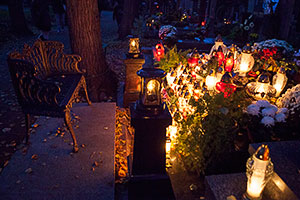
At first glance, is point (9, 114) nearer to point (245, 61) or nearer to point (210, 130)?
point (210, 130)

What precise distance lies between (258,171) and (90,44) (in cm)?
467

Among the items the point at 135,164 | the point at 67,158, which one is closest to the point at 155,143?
the point at 135,164

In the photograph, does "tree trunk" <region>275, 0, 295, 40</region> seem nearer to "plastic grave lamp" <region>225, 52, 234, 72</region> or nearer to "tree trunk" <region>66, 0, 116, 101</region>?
"plastic grave lamp" <region>225, 52, 234, 72</region>

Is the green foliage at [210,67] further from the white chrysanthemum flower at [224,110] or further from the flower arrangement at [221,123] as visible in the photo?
the white chrysanthemum flower at [224,110]

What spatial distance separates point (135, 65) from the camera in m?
5.04

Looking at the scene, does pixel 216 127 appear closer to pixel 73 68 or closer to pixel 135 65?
pixel 135 65

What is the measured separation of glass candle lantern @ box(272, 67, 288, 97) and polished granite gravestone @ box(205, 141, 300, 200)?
61.6 inches

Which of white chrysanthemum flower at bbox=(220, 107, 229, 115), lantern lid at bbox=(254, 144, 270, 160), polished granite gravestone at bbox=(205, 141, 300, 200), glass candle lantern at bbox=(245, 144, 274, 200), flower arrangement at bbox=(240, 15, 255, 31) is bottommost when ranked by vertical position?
polished granite gravestone at bbox=(205, 141, 300, 200)

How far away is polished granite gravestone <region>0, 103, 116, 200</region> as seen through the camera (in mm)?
2789

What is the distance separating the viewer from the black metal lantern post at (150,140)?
271cm

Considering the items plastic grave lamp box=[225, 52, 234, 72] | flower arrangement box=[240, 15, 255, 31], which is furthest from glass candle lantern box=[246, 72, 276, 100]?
flower arrangement box=[240, 15, 255, 31]

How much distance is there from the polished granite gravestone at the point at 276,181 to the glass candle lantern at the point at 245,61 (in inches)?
91.3

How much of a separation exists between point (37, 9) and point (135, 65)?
606 centimetres

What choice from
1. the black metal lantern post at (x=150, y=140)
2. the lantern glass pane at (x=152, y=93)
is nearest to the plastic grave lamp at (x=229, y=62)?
the black metal lantern post at (x=150, y=140)
